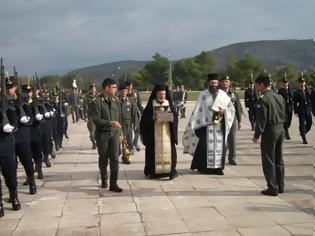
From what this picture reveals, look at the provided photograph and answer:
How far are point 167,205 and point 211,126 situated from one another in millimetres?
2897

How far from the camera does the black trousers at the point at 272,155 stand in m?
7.51

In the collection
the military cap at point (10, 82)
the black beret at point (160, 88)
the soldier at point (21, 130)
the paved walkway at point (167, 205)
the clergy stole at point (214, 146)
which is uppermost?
the military cap at point (10, 82)

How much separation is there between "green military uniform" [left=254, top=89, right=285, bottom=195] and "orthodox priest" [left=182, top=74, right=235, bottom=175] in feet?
6.29

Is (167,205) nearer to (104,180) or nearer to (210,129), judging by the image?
(104,180)

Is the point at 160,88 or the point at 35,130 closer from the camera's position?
the point at 35,130

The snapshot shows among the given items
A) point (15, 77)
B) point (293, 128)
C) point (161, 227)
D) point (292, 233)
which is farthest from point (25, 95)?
point (293, 128)

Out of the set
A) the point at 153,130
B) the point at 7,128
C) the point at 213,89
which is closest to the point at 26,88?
the point at 153,130

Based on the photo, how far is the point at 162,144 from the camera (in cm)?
911

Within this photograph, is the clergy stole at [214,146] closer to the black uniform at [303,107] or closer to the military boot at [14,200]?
the military boot at [14,200]

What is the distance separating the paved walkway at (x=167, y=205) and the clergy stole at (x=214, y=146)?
32 cm

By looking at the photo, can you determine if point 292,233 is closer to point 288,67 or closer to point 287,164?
point 287,164

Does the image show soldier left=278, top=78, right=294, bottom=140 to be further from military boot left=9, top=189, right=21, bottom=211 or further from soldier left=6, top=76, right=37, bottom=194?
military boot left=9, top=189, right=21, bottom=211

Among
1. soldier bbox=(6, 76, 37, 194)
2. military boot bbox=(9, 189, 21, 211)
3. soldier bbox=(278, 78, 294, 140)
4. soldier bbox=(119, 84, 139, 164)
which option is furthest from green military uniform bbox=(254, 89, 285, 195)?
soldier bbox=(278, 78, 294, 140)

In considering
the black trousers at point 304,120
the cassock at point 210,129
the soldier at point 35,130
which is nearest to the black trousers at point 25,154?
the soldier at point 35,130
